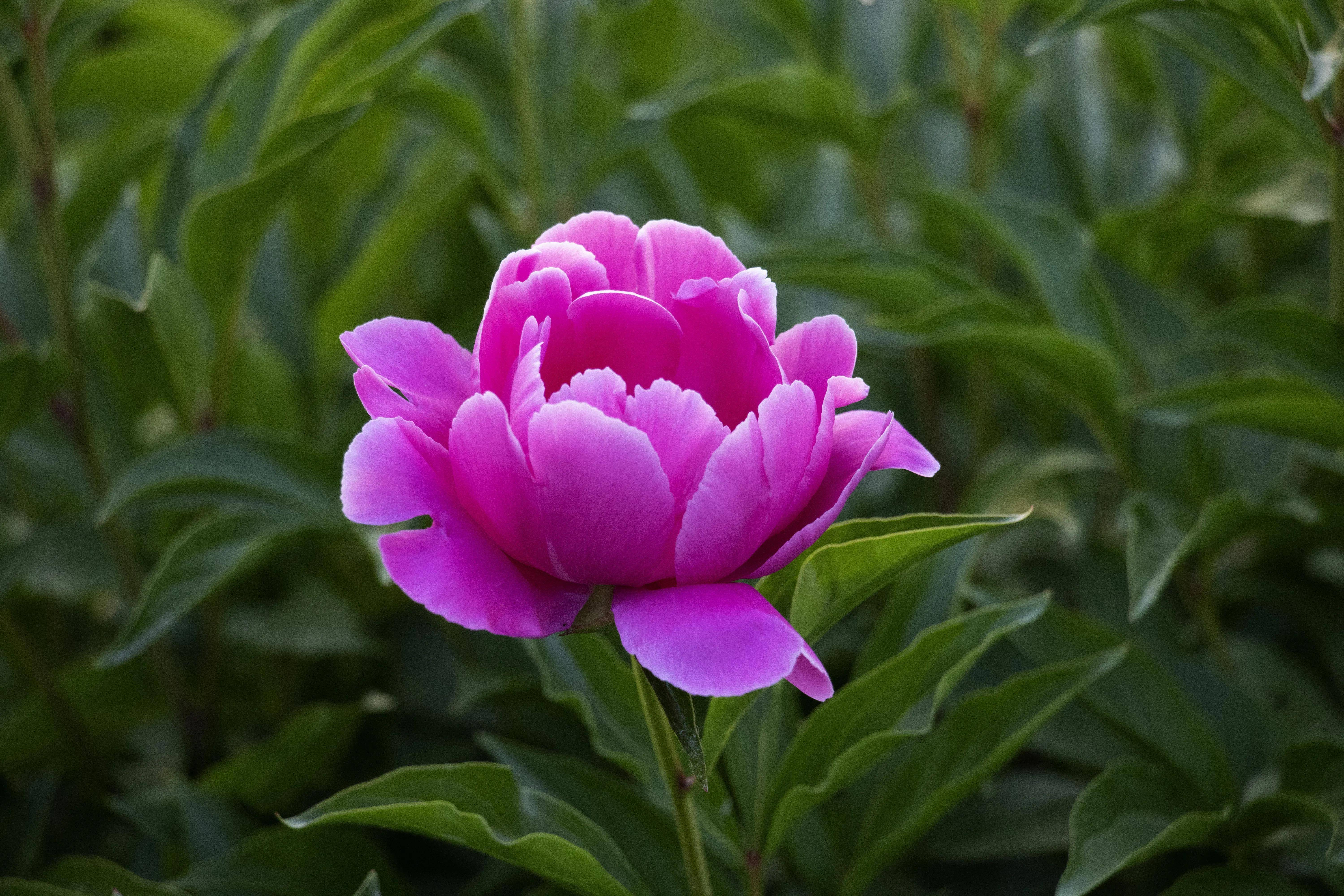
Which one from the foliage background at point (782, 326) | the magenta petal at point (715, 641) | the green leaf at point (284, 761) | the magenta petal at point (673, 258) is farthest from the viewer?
the green leaf at point (284, 761)

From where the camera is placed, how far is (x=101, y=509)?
34.1 inches

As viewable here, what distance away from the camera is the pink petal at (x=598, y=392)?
17.0 inches

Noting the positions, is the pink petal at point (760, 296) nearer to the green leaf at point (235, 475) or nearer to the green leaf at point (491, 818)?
the green leaf at point (491, 818)

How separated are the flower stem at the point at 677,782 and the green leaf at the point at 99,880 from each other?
0.33m

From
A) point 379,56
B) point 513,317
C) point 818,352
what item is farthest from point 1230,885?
point 379,56

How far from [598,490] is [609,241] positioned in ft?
0.48

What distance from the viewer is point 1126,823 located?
0.68 meters

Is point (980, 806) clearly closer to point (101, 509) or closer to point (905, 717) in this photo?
point (905, 717)

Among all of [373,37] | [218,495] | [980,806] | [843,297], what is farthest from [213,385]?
[980,806]

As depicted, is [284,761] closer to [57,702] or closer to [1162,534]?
[57,702]

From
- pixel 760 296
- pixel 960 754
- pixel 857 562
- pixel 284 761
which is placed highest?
pixel 760 296

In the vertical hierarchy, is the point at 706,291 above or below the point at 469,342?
above

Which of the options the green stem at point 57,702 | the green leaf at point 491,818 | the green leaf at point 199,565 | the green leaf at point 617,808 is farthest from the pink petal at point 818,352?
the green stem at point 57,702

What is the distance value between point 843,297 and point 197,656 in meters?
0.72
